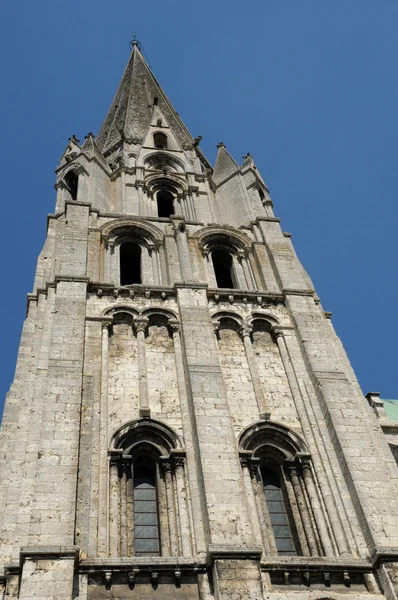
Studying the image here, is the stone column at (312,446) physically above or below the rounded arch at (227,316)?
below

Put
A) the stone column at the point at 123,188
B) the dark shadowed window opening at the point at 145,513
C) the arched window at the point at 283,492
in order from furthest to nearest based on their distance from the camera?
the stone column at the point at 123,188 < the arched window at the point at 283,492 < the dark shadowed window opening at the point at 145,513

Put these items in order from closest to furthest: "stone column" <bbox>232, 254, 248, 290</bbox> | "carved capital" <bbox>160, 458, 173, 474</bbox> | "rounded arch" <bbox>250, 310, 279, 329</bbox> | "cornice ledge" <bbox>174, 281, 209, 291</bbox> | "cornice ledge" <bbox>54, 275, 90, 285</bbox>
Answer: "carved capital" <bbox>160, 458, 173, 474</bbox>, "cornice ledge" <bbox>54, 275, 90, 285</bbox>, "rounded arch" <bbox>250, 310, 279, 329</bbox>, "cornice ledge" <bbox>174, 281, 209, 291</bbox>, "stone column" <bbox>232, 254, 248, 290</bbox>

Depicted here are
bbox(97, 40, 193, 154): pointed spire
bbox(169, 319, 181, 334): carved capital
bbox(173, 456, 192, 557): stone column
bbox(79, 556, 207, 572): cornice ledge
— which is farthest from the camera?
bbox(97, 40, 193, 154): pointed spire

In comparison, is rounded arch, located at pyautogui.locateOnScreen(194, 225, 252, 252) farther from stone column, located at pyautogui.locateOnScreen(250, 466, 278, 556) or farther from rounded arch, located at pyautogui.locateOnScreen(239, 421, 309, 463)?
stone column, located at pyautogui.locateOnScreen(250, 466, 278, 556)

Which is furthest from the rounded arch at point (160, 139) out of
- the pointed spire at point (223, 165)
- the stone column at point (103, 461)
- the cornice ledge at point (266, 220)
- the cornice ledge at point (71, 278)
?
the stone column at point (103, 461)

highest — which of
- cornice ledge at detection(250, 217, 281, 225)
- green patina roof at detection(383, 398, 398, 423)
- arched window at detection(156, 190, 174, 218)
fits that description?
arched window at detection(156, 190, 174, 218)

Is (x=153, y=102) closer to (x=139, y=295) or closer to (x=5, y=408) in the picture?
(x=139, y=295)

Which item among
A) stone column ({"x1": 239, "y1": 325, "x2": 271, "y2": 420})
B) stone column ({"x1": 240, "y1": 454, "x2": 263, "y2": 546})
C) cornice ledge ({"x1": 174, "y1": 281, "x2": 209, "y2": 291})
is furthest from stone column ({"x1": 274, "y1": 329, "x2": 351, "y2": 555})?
cornice ledge ({"x1": 174, "y1": 281, "x2": 209, "y2": 291})

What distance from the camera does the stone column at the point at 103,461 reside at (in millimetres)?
13781

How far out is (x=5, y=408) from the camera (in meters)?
16.7

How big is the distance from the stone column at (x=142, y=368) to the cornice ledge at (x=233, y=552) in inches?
176

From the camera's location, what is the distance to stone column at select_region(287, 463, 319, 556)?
14523 millimetres

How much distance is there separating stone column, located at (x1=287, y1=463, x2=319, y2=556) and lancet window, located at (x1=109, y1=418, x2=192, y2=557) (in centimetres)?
266

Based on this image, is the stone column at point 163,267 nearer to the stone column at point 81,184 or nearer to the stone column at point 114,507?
the stone column at point 81,184
